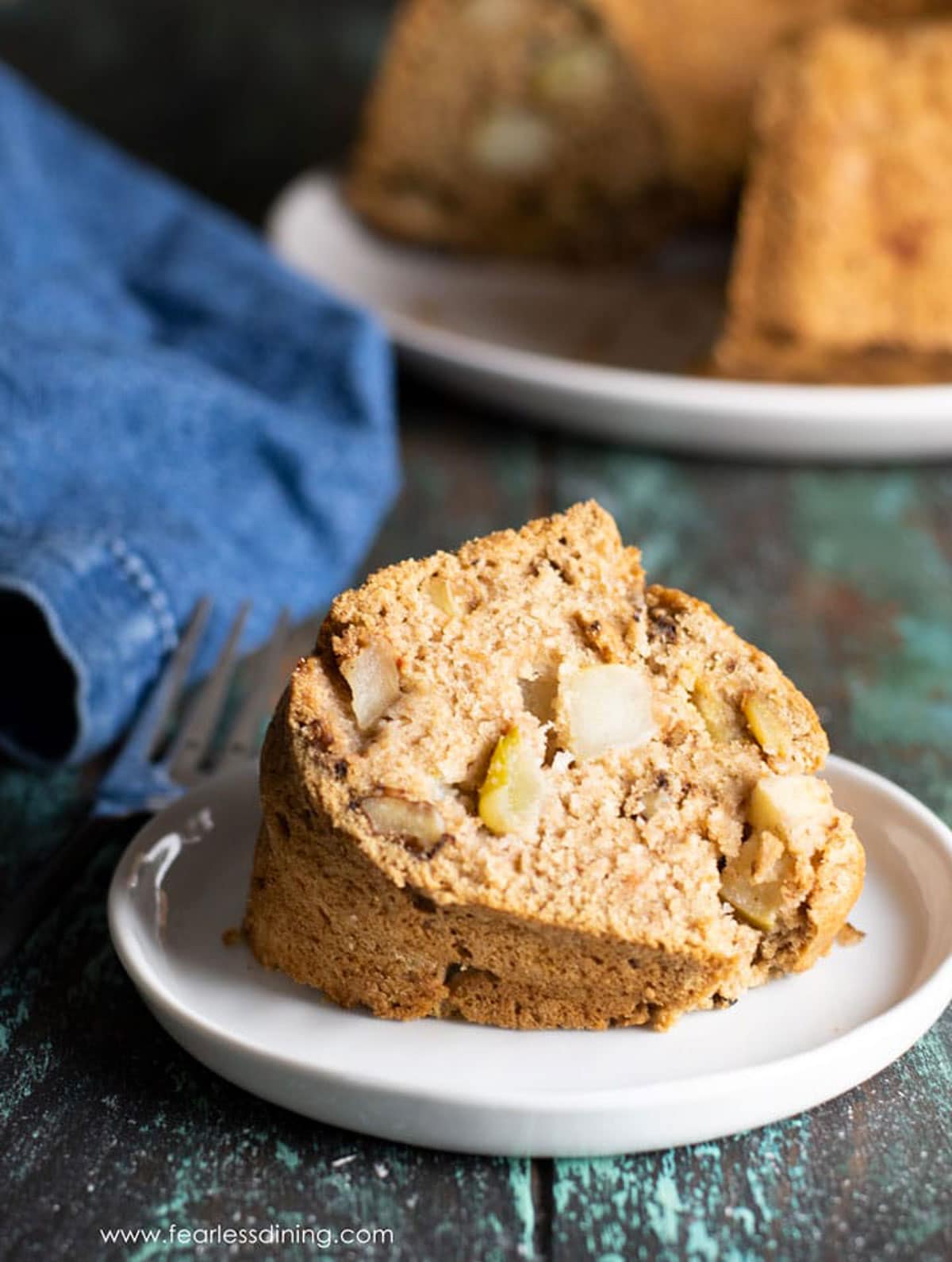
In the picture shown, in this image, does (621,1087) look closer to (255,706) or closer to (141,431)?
(255,706)

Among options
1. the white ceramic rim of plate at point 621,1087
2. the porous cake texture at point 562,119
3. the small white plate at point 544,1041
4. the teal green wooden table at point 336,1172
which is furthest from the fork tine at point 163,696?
the porous cake texture at point 562,119

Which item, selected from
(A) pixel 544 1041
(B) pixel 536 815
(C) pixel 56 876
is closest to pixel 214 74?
(C) pixel 56 876

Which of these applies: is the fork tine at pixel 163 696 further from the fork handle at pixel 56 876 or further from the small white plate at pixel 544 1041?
the small white plate at pixel 544 1041

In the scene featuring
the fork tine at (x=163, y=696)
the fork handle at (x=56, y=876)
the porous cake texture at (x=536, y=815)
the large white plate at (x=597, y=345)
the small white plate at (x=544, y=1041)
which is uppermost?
the porous cake texture at (x=536, y=815)

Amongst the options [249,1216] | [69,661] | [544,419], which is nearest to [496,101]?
[544,419]

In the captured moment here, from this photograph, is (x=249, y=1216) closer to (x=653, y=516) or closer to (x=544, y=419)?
(x=653, y=516)

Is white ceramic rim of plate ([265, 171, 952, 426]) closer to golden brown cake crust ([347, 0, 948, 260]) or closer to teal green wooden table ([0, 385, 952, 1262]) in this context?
golden brown cake crust ([347, 0, 948, 260])
